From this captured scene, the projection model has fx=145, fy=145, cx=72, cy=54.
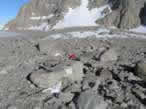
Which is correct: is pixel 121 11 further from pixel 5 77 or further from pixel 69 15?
pixel 5 77

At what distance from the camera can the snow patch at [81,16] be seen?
39.3 metres

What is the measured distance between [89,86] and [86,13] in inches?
1609

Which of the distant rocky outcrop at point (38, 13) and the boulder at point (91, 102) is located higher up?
the distant rocky outcrop at point (38, 13)

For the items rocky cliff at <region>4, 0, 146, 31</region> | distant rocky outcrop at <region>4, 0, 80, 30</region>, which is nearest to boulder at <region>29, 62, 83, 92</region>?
rocky cliff at <region>4, 0, 146, 31</region>

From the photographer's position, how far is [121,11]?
35.0m

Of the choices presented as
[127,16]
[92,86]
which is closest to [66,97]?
[92,86]

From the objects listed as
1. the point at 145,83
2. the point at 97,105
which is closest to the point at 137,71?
the point at 145,83

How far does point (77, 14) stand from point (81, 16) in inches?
91.1

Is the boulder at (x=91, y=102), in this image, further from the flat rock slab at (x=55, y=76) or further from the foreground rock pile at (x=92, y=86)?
the flat rock slab at (x=55, y=76)

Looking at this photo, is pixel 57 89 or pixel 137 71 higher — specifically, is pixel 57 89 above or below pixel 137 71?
below

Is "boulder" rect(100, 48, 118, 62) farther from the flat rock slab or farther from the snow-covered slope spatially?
the snow-covered slope

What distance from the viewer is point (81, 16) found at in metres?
42.7

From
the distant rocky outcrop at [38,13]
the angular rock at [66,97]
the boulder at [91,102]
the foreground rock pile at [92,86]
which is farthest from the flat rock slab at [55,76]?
the distant rocky outcrop at [38,13]

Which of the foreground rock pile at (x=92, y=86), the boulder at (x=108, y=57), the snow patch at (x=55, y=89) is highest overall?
the boulder at (x=108, y=57)
